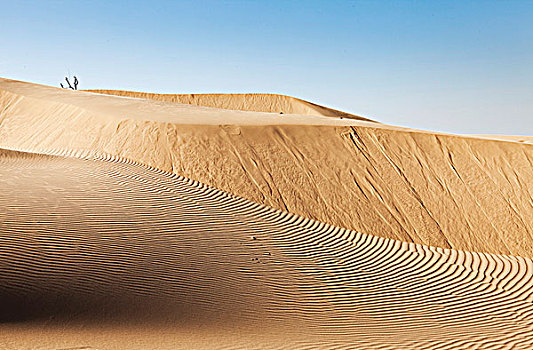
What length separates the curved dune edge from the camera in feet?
183

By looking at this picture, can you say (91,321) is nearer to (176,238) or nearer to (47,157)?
(176,238)

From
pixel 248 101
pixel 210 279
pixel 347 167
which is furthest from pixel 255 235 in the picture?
pixel 248 101

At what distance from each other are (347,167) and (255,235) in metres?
8.12

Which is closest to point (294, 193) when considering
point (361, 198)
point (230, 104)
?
point (361, 198)

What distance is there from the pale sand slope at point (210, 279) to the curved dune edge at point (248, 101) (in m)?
41.1

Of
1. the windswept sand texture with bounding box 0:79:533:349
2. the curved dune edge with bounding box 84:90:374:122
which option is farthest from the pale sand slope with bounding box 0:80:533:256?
the curved dune edge with bounding box 84:90:374:122

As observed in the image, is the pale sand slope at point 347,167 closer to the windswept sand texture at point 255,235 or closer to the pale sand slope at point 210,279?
the windswept sand texture at point 255,235

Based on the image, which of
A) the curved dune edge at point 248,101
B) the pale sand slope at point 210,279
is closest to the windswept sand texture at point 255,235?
the pale sand slope at point 210,279

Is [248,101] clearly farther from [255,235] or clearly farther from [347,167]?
[255,235]

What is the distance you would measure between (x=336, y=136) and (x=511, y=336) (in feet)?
45.4

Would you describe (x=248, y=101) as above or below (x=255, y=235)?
above

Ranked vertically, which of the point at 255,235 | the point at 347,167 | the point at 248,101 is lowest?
the point at 255,235

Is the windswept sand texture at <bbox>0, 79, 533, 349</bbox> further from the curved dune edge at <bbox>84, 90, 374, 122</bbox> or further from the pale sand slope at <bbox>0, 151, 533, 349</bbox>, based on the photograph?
the curved dune edge at <bbox>84, 90, 374, 122</bbox>

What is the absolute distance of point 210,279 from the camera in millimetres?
9875
